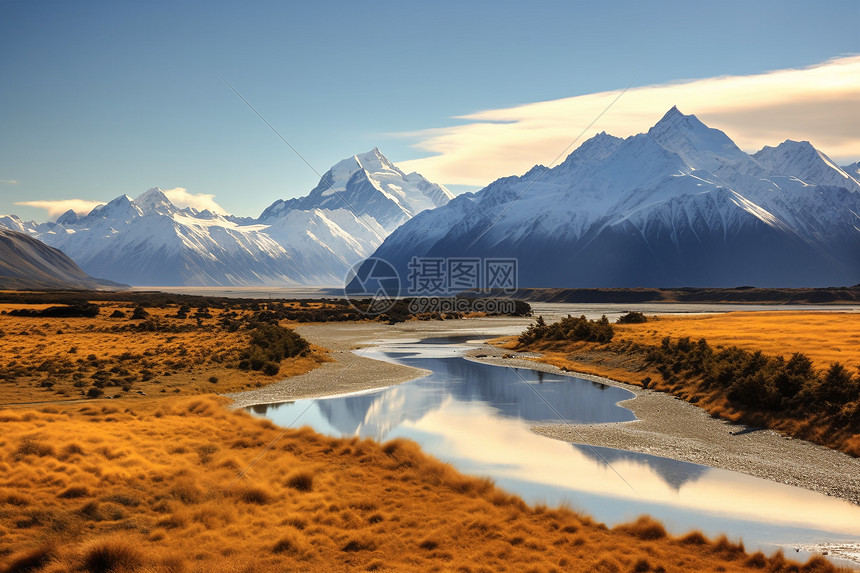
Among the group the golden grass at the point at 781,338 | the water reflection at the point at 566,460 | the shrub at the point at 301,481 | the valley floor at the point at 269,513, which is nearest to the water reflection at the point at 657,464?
the water reflection at the point at 566,460

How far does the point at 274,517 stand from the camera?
18.8 meters

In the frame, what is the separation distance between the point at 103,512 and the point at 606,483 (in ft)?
54.2

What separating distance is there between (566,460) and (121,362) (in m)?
35.8

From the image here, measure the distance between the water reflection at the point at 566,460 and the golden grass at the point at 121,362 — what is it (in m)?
8.58

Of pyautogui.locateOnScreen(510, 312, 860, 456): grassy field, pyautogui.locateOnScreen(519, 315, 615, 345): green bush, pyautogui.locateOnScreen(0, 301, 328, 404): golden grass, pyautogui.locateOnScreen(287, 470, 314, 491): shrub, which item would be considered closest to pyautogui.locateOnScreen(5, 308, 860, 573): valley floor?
pyautogui.locateOnScreen(287, 470, 314, 491): shrub

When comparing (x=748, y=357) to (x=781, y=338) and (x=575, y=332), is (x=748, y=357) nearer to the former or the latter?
(x=781, y=338)

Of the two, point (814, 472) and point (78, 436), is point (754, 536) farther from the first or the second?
point (78, 436)

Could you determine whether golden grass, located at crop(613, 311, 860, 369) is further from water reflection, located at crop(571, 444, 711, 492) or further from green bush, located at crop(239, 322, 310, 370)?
green bush, located at crop(239, 322, 310, 370)

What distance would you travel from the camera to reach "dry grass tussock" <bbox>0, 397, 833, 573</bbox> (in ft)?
52.5

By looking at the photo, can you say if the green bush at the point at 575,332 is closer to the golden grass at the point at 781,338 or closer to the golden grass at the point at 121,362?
the golden grass at the point at 781,338

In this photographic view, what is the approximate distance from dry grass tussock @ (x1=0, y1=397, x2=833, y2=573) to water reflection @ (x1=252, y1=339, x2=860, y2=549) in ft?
6.86

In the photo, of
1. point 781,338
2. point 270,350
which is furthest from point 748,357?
point 270,350

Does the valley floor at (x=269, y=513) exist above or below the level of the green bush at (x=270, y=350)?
below

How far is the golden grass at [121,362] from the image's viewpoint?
37.9 metres
